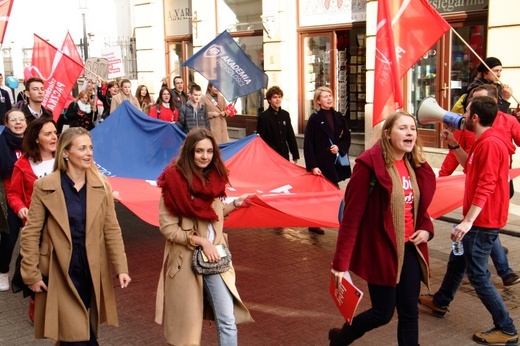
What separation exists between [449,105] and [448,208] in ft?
23.3


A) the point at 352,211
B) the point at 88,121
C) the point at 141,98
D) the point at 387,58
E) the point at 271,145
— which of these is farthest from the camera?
the point at 141,98

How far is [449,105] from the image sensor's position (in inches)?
510

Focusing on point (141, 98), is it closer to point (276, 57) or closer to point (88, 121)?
point (88, 121)

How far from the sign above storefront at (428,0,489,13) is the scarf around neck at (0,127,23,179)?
29.7 feet

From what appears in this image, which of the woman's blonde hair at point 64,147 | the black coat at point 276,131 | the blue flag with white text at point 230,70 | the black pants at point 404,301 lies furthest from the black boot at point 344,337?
the blue flag with white text at point 230,70

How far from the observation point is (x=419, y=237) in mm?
4277

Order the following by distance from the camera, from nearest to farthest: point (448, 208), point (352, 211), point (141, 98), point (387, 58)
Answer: point (352, 211) → point (448, 208) → point (387, 58) → point (141, 98)

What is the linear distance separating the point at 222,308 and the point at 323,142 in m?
4.39

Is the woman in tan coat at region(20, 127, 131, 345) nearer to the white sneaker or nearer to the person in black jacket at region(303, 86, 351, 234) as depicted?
the white sneaker

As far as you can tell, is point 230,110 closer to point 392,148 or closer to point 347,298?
point 392,148

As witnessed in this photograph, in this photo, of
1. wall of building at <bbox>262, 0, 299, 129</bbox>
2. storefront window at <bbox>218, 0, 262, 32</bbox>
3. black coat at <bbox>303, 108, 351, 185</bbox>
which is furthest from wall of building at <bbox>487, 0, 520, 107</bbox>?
storefront window at <bbox>218, 0, 262, 32</bbox>

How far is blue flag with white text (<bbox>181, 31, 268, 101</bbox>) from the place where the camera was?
35.2ft

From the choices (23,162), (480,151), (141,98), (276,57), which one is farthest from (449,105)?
(23,162)

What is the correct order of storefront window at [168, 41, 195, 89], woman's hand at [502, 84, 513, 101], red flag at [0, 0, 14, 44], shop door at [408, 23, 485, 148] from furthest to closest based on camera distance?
storefront window at [168, 41, 195, 89] → shop door at [408, 23, 485, 148] → red flag at [0, 0, 14, 44] → woman's hand at [502, 84, 513, 101]
